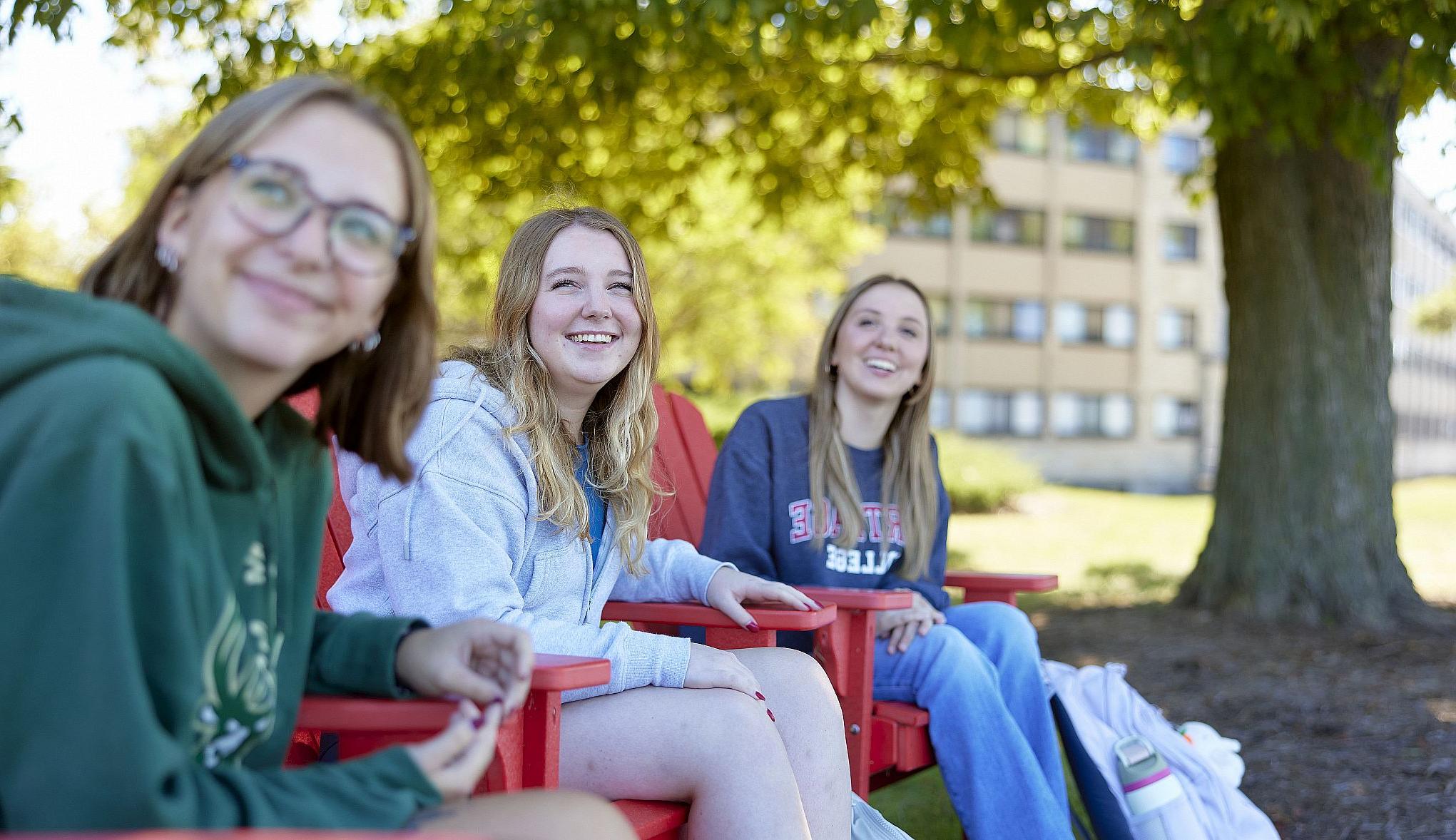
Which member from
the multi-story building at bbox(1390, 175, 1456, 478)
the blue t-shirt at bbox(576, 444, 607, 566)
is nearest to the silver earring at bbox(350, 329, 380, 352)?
the blue t-shirt at bbox(576, 444, 607, 566)

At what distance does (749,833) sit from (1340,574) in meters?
5.26

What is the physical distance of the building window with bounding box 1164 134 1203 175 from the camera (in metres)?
32.2

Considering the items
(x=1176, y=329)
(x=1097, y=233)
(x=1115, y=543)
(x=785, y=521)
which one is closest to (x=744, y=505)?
(x=785, y=521)

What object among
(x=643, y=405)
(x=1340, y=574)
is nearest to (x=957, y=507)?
(x=1340, y=574)

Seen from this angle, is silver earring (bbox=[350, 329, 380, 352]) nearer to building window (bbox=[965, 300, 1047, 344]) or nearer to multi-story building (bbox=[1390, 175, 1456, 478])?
building window (bbox=[965, 300, 1047, 344])

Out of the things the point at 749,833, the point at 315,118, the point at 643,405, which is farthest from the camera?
the point at 643,405

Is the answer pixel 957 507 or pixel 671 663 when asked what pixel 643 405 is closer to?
pixel 671 663

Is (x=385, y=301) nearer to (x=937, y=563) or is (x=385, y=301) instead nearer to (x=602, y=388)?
(x=602, y=388)

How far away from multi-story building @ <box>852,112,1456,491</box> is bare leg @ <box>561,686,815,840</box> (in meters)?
27.1

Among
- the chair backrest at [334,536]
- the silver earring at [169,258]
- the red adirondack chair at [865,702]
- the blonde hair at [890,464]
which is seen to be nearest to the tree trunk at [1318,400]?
the blonde hair at [890,464]

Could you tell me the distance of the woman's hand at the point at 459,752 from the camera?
1340 mm

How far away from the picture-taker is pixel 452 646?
1.59 m

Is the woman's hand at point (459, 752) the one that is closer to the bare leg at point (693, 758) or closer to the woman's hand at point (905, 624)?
the bare leg at point (693, 758)

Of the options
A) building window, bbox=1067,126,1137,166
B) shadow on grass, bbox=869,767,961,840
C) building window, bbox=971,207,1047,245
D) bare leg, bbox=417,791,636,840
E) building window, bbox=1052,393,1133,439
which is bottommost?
shadow on grass, bbox=869,767,961,840
